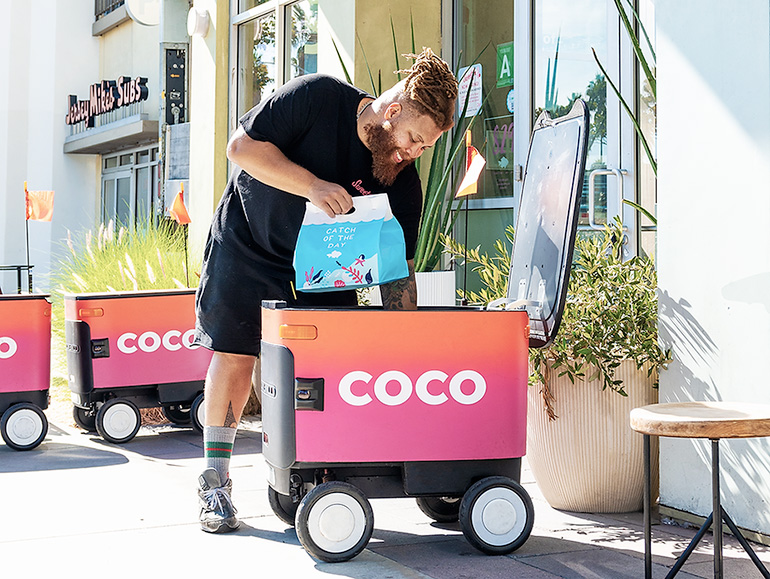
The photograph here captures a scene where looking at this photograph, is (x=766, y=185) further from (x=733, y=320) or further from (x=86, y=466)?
(x=86, y=466)

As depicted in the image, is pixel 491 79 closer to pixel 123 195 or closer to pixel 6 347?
pixel 6 347

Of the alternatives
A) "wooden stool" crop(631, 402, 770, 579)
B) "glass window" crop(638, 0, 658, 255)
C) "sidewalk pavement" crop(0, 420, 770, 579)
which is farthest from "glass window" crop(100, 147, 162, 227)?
"wooden stool" crop(631, 402, 770, 579)

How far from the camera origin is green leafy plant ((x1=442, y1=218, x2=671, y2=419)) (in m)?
3.10

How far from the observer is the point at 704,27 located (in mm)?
3012

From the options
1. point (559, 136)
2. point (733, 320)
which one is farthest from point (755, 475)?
point (559, 136)

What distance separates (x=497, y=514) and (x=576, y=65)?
324 centimetres

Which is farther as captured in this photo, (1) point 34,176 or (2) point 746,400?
(1) point 34,176

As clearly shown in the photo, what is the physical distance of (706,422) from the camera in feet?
6.63

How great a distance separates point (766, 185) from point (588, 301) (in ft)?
2.19

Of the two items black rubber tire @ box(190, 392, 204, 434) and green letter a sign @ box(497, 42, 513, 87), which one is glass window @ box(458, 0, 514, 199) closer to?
green letter a sign @ box(497, 42, 513, 87)

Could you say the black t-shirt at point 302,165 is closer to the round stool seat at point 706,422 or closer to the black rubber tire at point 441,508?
the black rubber tire at point 441,508

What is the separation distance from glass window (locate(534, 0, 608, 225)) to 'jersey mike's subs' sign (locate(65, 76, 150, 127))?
9.36 metres

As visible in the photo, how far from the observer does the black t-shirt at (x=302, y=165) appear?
2.88m

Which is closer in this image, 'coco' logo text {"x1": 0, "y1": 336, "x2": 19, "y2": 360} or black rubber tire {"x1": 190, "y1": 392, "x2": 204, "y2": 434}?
'coco' logo text {"x1": 0, "y1": 336, "x2": 19, "y2": 360}
